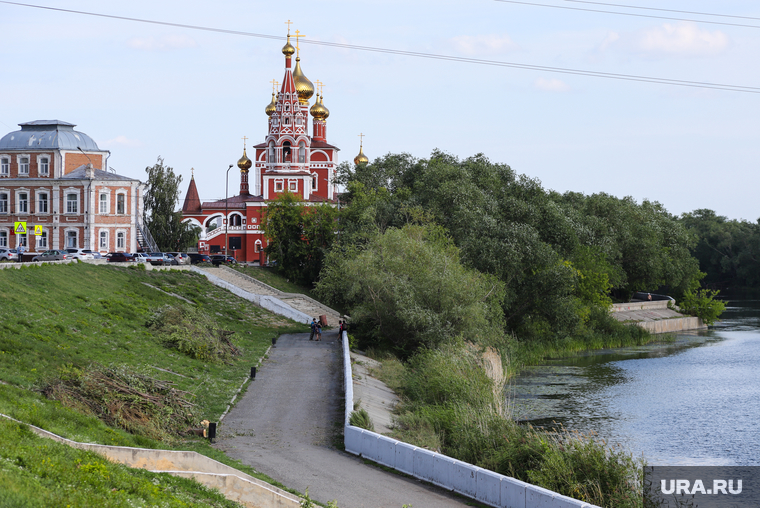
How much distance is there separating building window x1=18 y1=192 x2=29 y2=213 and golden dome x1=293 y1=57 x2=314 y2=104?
41796mm

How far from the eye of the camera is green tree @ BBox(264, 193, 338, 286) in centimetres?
6556

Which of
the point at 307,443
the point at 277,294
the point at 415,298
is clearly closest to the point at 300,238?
the point at 277,294

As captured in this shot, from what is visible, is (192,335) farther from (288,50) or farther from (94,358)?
(288,50)

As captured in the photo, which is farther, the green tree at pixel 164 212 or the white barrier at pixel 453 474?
the green tree at pixel 164 212

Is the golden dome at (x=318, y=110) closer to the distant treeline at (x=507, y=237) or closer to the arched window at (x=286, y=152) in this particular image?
the arched window at (x=286, y=152)

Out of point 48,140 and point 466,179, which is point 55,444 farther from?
point 48,140

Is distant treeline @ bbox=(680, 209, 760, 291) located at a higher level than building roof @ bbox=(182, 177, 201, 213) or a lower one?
lower

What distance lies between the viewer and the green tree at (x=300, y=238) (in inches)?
2581

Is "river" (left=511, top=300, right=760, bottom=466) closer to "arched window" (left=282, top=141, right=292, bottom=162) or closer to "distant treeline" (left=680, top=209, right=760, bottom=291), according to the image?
"arched window" (left=282, top=141, right=292, bottom=162)

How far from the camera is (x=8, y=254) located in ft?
196

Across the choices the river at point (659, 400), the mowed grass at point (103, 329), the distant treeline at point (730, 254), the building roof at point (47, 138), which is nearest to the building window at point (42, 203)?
the building roof at point (47, 138)

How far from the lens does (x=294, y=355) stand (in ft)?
121

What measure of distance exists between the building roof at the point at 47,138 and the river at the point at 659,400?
46.4 m

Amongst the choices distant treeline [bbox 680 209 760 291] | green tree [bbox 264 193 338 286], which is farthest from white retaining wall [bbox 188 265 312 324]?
distant treeline [bbox 680 209 760 291]
